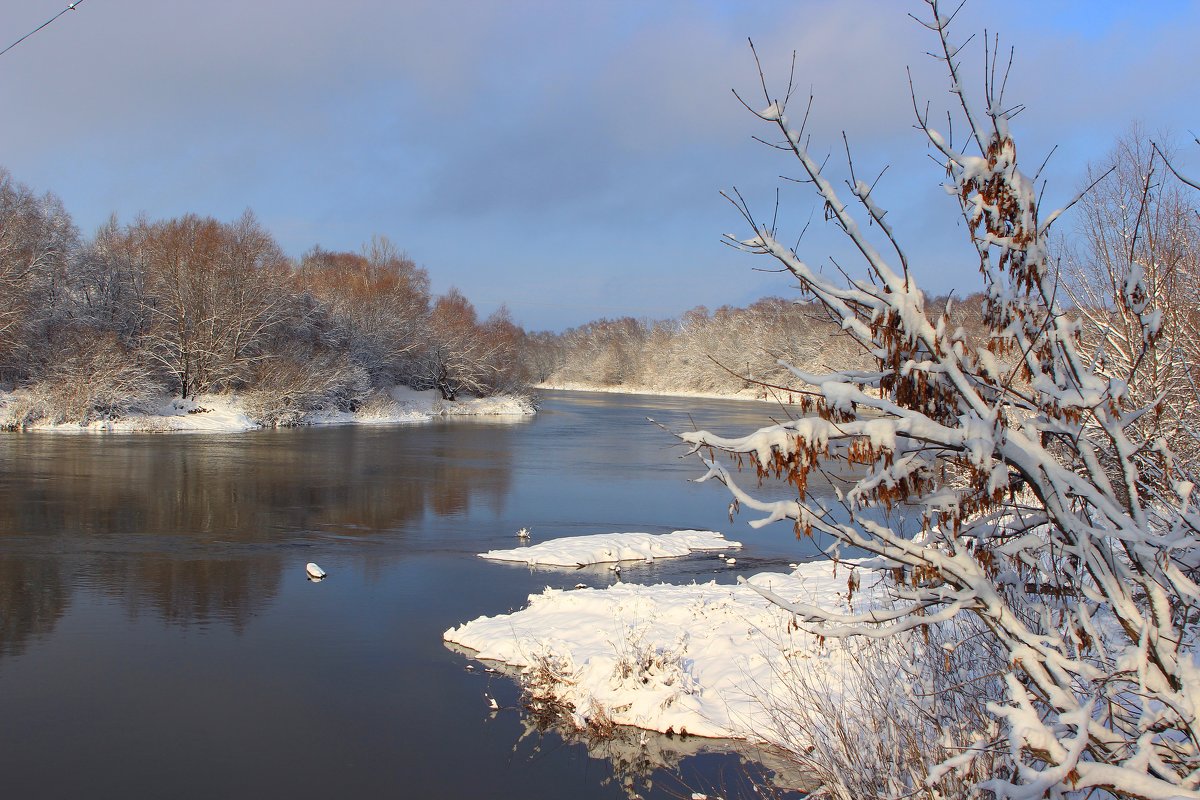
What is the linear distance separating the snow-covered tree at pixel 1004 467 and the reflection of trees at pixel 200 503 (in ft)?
33.2

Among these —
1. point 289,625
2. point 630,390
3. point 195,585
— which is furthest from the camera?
point 630,390

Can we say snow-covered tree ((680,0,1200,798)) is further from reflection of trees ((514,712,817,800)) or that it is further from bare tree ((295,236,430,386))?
bare tree ((295,236,430,386))

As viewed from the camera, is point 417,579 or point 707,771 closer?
point 707,771

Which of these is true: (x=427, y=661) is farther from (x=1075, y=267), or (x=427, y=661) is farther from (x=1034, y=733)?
(x=1075, y=267)

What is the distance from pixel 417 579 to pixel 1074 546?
11.6 m

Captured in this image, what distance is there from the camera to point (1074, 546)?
2980 mm

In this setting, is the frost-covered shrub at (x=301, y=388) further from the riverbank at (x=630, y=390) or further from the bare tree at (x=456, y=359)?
the riverbank at (x=630, y=390)

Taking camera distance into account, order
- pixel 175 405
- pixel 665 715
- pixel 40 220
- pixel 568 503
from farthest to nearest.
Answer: pixel 40 220 → pixel 175 405 → pixel 568 503 → pixel 665 715

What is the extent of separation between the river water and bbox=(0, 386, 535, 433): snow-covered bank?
27.2 feet

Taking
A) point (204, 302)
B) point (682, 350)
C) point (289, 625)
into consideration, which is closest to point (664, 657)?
point (289, 625)

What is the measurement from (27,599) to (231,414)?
26148 mm

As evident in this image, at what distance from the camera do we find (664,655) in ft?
28.2

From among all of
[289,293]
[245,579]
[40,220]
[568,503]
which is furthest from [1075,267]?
[40,220]

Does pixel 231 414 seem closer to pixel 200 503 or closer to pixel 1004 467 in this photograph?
pixel 200 503
